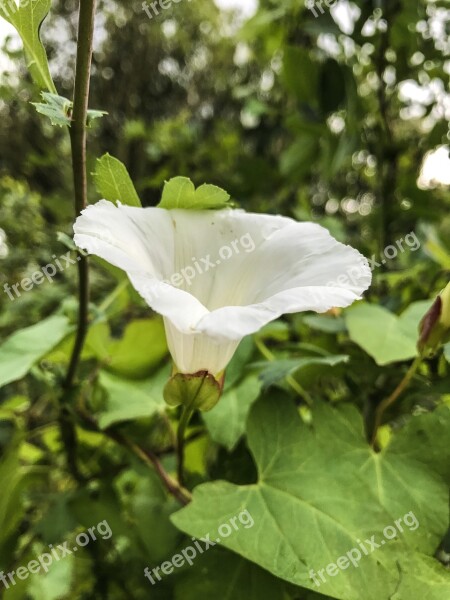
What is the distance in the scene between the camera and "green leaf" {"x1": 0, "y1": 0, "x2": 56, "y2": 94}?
0.31 meters

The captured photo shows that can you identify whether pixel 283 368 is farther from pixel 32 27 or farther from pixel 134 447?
pixel 32 27

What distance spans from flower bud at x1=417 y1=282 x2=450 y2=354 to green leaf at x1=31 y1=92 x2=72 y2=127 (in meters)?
0.26

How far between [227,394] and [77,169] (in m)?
0.24

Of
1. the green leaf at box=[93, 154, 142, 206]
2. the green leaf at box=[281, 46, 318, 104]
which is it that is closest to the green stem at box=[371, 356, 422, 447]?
the green leaf at box=[93, 154, 142, 206]

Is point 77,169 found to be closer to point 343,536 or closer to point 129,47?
point 343,536

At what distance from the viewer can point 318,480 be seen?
0.40m

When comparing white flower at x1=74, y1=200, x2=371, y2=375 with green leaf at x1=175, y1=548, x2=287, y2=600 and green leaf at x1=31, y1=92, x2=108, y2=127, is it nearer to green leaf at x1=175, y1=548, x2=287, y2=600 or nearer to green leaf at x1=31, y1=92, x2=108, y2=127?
green leaf at x1=31, y1=92, x2=108, y2=127

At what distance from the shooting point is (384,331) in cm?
48

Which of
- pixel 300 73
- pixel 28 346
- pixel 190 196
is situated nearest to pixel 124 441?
pixel 28 346

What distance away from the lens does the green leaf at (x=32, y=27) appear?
0.31 metres

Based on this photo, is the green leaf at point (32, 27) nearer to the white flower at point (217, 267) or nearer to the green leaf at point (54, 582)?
the white flower at point (217, 267)

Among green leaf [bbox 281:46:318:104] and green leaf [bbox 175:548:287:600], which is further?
green leaf [bbox 281:46:318:104]

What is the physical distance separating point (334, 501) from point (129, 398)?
8.5 inches

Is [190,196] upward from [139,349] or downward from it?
upward
